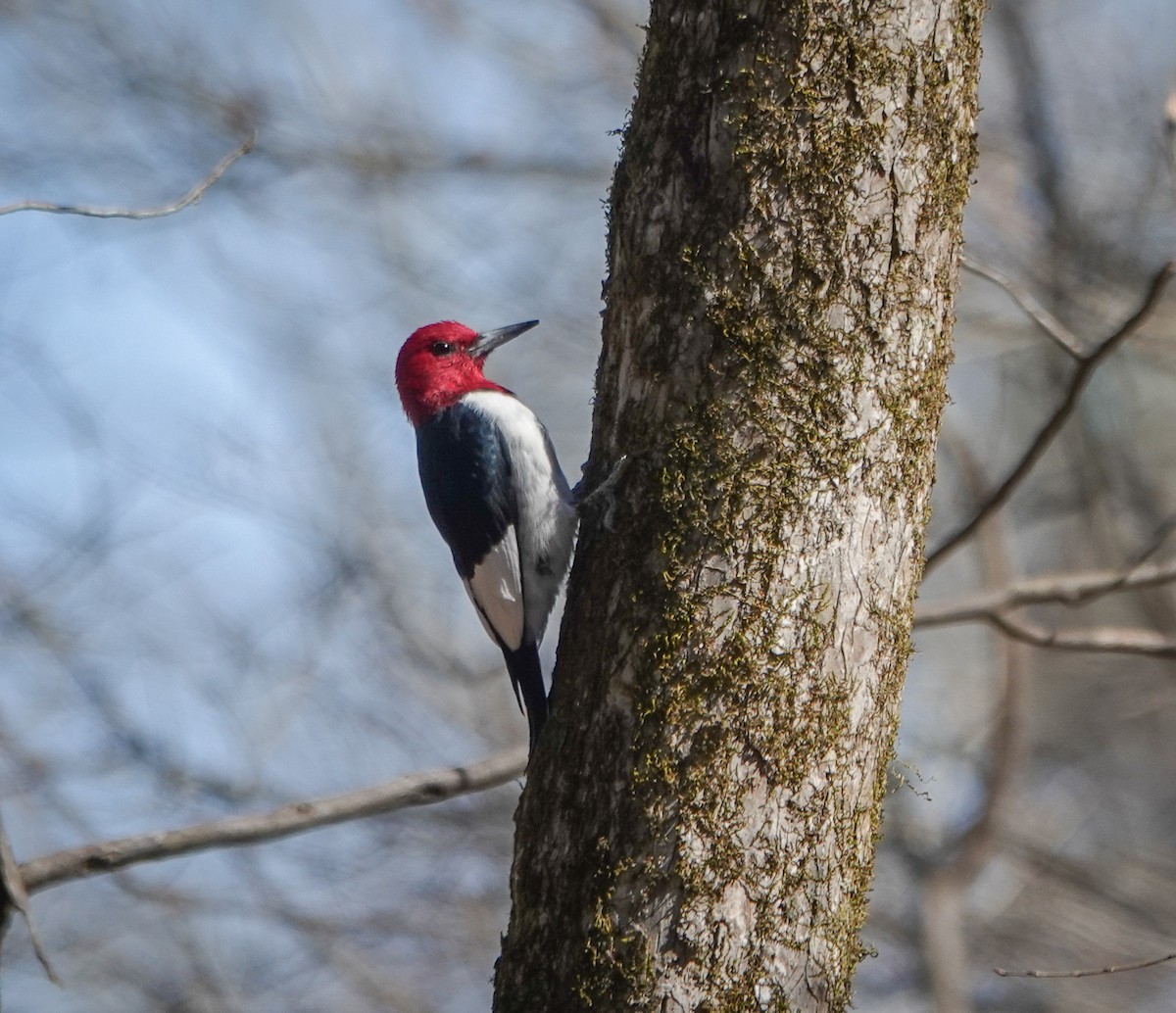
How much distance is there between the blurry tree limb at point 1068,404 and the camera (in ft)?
10.3

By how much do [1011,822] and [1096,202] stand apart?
4.30 metres

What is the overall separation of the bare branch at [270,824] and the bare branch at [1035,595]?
1543 mm

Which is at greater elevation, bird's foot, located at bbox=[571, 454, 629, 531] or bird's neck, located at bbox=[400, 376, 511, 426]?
bird's neck, located at bbox=[400, 376, 511, 426]

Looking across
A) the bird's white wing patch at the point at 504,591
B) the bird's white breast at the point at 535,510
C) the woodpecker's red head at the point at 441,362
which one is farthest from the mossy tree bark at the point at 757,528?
the woodpecker's red head at the point at 441,362

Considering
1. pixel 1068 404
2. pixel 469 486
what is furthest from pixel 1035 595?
pixel 469 486

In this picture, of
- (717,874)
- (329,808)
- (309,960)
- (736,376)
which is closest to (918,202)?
(736,376)

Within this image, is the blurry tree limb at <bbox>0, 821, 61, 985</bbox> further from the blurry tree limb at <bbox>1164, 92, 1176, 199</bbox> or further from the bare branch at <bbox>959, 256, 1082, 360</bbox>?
the blurry tree limb at <bbox>1164, 92, 1176, 199</bbox>

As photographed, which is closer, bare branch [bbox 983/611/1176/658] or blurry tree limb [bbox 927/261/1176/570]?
blurry tree limb [bbox 927/261/1176/570]

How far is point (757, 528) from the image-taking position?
7.91 ft

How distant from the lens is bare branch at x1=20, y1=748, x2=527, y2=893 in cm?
282

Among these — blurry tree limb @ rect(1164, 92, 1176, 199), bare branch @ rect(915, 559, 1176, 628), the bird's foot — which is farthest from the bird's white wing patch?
blurry tree limb @ rect(1164, 92, 1176, 199)

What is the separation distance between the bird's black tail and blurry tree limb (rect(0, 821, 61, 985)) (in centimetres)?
135

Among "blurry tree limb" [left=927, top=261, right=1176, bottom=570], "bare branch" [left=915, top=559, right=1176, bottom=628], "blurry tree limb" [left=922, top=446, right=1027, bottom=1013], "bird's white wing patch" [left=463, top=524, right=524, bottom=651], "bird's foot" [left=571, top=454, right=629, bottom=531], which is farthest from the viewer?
"blurry tree limb" [left=922, top=446, right=1027, bottom=1013]

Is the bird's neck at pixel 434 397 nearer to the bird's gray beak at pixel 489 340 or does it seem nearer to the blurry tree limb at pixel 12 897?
the bird's gray beak at pixel 489 340
